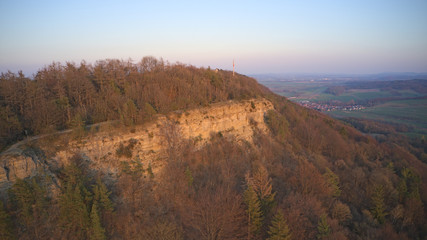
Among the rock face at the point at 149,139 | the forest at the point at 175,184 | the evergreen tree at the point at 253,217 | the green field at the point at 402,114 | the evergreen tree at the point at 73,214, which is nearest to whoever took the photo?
the evergreen tree at the point at 73,214

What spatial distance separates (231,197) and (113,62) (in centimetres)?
2381

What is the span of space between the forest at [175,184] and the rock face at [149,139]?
2.45 feet

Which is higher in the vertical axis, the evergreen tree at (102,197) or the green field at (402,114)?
the evergreen tree at (102,197)

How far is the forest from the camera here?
14062 millimetres

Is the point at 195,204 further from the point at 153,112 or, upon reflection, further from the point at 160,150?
the point at 153,112

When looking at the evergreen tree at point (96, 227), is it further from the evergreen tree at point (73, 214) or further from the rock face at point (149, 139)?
the rock face at point (149, 139)

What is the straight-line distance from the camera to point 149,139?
21.9 meters

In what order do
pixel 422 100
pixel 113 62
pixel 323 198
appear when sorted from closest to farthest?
pixel 323 198
pixel 113 62
pixel 422 100

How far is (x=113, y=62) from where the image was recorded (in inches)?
1083

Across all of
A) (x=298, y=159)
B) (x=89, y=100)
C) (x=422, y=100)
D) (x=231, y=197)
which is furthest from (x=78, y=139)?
(x=422, y=100)

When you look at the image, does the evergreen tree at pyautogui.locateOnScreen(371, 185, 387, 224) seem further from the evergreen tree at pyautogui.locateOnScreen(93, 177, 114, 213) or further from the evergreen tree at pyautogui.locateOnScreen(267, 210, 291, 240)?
the evergreen tree at pyautogui.locateOnScreen(93, 177, 114, 213)

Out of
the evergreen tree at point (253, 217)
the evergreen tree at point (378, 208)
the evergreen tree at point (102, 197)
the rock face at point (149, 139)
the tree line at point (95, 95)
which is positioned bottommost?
the evergreen tree at point (378, 208)

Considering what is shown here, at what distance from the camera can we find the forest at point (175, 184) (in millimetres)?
14062

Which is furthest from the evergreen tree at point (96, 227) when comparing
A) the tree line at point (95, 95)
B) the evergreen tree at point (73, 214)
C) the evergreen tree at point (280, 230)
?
the evergreen tree at point (280, 230)
